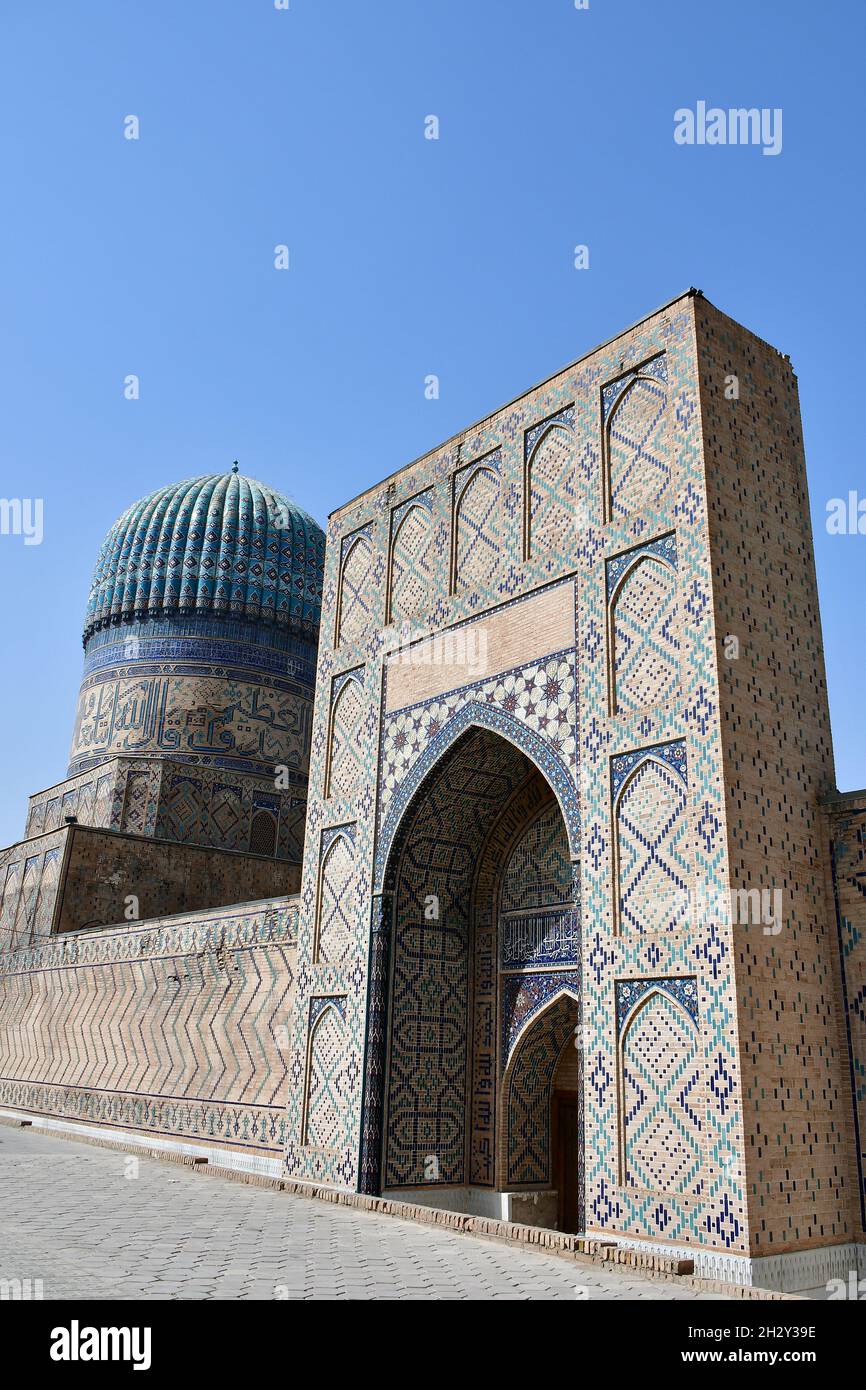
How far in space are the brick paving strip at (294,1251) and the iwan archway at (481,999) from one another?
78 cm

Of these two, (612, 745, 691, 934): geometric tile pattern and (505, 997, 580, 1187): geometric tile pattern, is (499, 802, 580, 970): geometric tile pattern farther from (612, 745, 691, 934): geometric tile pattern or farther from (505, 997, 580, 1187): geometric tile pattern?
(612, 745, 691, 934): geometric tile pattern

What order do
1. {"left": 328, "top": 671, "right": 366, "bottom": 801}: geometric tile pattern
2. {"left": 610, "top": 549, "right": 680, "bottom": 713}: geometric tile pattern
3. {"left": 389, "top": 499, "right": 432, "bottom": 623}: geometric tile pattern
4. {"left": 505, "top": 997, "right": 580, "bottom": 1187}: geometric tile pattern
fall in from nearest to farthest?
{"left": 610, "top": 549, "right": 680, "bottom": 713}: geometric tile pattern < {"left": 505, "top": 997, "right": 580, "bottom": 1187}: geometric tile pattern < {"left": 389, "top": 499, "right": 432, "bottom": 623}: geometric tile pattern < {"left": 328, "top": 671, "right": 366, "bottom": 801}: geometric tile pattern

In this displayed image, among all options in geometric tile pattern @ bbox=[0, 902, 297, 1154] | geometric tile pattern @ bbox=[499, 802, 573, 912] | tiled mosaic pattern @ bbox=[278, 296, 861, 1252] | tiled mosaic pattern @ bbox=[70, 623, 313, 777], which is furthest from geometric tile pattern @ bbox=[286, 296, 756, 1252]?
tiled mosaic pattern @ bbox=[70, 623, 313, 777]

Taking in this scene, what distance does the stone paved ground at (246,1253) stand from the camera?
4039mm

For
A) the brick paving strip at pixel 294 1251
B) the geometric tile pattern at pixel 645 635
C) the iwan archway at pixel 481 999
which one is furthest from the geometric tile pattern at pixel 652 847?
the brick paving strip at pixel 294 1251

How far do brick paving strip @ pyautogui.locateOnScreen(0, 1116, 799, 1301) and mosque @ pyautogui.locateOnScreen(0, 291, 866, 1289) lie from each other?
0.42 meters

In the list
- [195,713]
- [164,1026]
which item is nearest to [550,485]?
[164,1026]

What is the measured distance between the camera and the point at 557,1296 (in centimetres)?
410

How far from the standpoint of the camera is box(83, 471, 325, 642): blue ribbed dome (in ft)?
53.8

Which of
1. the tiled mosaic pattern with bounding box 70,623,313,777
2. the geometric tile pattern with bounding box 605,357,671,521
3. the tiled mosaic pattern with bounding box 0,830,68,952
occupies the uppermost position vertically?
the tiled mosaic pattern with bounding box 70,623,313,777

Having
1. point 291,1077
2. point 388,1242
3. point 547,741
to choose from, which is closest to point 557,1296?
point 388,1242

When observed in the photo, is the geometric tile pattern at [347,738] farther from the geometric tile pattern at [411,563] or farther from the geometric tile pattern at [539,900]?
the geometric tile pattern at [539,900]
